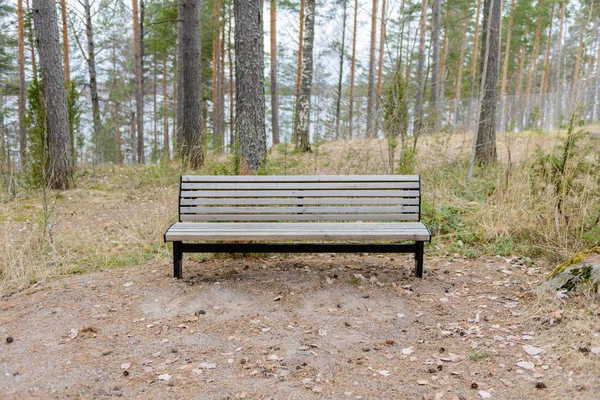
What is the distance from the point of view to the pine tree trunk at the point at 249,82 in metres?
5.02

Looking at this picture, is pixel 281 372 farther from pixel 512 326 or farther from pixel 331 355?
pixel 512 326

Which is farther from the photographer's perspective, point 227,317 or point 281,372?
point 227,317

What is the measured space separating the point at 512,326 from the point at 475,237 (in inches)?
76.1

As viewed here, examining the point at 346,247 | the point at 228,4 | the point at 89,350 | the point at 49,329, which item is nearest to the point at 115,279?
the point at 49,329

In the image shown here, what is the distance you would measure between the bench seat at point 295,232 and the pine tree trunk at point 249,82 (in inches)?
54.8

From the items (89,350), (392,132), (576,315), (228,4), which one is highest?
(228,4)

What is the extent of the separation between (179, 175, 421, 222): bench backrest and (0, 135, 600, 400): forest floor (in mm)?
502

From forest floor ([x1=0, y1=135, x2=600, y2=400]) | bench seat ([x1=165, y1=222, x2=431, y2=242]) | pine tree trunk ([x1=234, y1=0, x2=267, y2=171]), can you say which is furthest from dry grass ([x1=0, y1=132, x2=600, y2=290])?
bench seat ([x1=165, y1=222, x2=431, y2=242])

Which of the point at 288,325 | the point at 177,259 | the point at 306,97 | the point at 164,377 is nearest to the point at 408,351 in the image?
the point at 288,325

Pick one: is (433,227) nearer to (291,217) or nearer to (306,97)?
(291,217)

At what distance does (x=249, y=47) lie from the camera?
5.07m

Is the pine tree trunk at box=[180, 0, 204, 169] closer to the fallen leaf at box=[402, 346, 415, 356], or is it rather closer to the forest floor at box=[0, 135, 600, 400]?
the forest floor at box=[0, 135, 600, 400]

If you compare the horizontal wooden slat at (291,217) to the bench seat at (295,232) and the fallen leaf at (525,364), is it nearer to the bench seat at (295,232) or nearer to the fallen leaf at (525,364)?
the bench seat at (295,232)

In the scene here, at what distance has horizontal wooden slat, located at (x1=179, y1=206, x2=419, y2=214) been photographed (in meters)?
3.96
